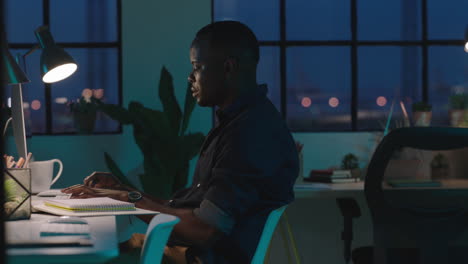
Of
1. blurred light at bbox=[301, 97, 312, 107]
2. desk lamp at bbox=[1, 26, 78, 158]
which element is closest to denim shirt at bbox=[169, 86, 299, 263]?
desk lamp at bbox=[1, 26, 78, 158]

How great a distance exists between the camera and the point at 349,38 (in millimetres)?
4500

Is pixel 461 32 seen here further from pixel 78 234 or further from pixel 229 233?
pixel 78 234

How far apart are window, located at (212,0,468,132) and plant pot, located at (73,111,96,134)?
3.82ft

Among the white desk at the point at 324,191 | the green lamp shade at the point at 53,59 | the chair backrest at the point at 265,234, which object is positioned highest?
the green lamp shade at the point at 53,59

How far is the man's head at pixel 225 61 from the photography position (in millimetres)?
1940

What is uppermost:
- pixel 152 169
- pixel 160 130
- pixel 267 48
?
pixel 267 48

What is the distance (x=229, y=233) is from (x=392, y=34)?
3.24 metres

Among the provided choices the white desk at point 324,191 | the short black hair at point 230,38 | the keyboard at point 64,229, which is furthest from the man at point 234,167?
the white desk at point 324,191

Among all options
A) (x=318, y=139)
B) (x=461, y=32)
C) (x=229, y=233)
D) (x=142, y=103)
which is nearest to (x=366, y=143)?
(x=318, y=139)

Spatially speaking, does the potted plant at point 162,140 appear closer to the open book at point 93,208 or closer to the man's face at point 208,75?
the man's face at point 208,75

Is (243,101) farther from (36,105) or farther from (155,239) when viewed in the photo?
(36,105)

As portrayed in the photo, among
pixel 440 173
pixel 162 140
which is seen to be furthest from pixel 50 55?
pixel 440 173

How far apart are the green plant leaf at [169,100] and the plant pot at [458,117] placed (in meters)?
1.80

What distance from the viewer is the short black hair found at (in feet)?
6.37
